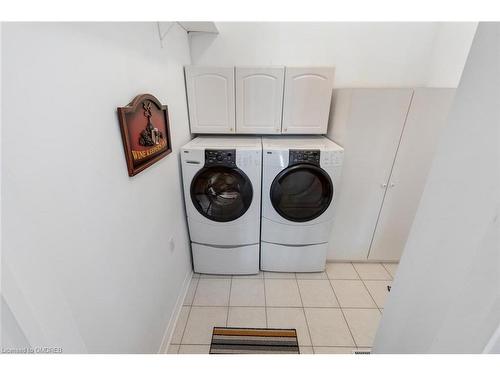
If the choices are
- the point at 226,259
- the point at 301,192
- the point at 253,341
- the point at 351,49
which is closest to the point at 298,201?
the point at 301,192

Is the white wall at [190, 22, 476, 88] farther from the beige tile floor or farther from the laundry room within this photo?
the beige tile floor

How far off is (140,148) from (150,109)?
0.24 m

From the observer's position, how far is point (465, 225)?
504mm

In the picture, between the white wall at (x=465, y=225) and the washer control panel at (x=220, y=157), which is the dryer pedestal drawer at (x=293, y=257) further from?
the white wall at (x=465, y=225)

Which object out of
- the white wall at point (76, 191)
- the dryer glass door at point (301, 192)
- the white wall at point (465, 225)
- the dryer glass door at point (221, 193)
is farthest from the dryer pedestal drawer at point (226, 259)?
the white wall at point (465, 225)

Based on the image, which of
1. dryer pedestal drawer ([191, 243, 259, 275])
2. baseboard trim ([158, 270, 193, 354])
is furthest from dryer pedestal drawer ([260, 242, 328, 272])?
baseboard trim ([158, 270, 193, 354])

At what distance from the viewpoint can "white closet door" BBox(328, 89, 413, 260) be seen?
1.62 meters

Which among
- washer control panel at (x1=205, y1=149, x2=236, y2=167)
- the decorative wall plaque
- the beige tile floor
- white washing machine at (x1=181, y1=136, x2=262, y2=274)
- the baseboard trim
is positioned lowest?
the beige tile floor

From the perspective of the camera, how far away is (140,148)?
1.06m

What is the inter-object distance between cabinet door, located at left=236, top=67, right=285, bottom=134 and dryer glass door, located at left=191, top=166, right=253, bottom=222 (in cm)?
55

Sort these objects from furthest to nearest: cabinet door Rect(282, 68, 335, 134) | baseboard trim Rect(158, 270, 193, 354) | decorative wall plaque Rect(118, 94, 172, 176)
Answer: cabinet door Rect(282, 68, 335, 134), baseboard trim Rect(158, 270, 193, 354), decorative wall plaque Rect(118, 94, 172, 176)

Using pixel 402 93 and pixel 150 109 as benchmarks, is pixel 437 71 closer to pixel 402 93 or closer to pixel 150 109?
pixel 402 93

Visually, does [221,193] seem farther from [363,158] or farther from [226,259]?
[363,158]
